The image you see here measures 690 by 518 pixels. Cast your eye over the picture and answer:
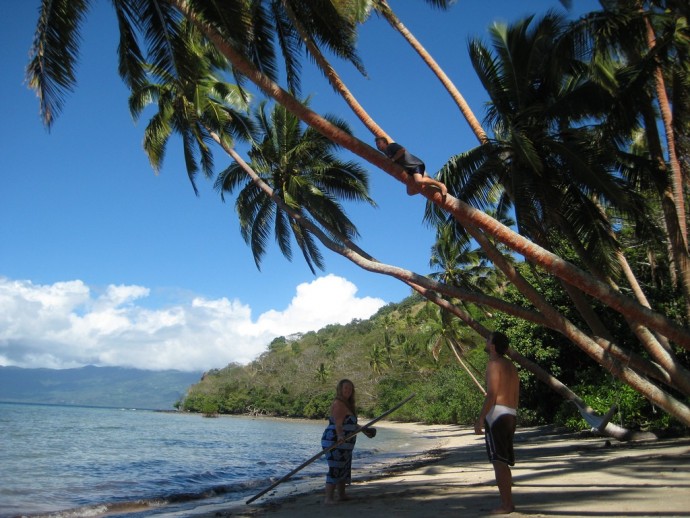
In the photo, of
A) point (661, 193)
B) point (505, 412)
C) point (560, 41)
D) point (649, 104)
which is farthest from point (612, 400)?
point (505, 412)

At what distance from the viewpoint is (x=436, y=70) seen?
9836 mm

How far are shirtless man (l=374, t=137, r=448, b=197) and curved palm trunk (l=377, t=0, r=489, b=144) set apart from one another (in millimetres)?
3913

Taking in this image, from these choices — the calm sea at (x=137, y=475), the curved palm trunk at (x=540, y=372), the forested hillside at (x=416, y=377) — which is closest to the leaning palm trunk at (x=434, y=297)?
the curved palm trunk at (x=540, y=372)

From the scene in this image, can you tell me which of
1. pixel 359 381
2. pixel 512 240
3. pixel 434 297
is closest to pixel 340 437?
pixel 512 240

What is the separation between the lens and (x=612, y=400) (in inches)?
617

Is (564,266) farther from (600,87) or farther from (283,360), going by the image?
(283,360)

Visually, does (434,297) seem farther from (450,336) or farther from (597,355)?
(450,336)

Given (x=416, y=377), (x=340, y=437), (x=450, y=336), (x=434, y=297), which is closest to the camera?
(x=340, y=437)

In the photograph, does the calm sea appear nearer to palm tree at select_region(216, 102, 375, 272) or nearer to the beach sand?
the beach sand

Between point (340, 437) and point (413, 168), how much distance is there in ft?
11.0

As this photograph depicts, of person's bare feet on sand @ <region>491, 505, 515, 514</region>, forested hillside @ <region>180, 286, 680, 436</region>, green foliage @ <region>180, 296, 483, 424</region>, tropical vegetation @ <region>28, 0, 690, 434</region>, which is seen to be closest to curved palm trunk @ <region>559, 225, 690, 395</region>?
tropical vegetation @ <region>28, 0, 690, 434</region>

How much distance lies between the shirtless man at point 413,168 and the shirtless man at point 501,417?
1949 mm

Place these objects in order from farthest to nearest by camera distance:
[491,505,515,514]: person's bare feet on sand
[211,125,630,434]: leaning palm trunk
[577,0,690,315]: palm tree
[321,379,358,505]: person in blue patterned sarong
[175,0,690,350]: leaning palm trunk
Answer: [211,125,630,434]: leaning palm trunk → [577,0,690,315]: palm tree → [321,379,358,505]: person in blue patterned sarong → [175,0,690,350]: leaning palm trunk → [491,505,515,514]: person's bare feet on sand

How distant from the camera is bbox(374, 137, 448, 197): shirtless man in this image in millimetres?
5902
